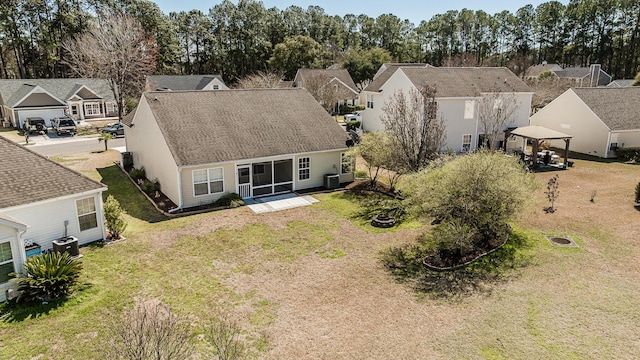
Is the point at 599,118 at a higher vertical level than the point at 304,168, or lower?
higher

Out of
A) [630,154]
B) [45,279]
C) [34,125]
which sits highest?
[34,125]

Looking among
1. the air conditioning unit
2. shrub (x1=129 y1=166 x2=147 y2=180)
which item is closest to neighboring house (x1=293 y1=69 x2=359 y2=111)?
shrub (x1=129 y1=166 x2=147 y2=180)

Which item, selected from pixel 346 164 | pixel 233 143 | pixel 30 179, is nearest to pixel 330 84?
pixel 346 164

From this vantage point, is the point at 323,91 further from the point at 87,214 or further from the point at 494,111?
the point at 87,214

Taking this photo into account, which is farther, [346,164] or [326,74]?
[326,74]

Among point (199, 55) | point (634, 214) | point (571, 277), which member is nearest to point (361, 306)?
point (571, 277)

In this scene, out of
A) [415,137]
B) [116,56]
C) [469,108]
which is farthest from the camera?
[116,56]
